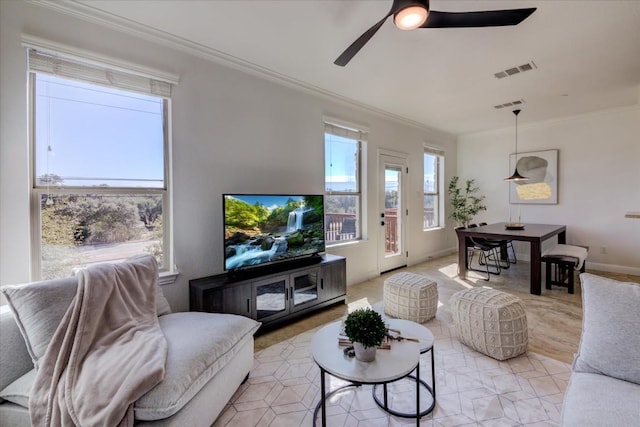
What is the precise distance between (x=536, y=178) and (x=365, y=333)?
555cm

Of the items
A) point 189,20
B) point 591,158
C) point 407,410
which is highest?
point 189,20

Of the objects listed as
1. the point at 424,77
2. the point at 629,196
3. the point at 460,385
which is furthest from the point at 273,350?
the point at 629,196

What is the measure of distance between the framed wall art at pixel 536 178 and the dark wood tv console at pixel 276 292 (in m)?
4.26

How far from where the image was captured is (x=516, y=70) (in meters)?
3.12

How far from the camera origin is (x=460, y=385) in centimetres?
195

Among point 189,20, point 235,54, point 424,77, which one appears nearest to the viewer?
point 189,20

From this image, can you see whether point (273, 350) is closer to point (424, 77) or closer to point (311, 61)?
point (311, 61)

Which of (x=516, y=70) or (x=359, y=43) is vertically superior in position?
(x=516, y=70)

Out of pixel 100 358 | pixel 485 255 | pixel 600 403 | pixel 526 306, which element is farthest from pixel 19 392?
pixel 485 255

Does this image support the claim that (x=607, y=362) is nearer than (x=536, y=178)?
Yes

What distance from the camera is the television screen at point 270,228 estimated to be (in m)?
2.63

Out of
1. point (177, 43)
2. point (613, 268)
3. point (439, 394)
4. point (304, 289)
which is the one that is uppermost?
point (177, 43)

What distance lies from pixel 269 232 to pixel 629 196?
18.0 feet

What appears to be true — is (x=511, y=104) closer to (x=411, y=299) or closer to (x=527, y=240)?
(x=527, y=240)
